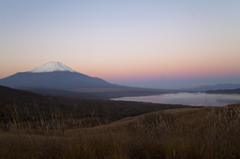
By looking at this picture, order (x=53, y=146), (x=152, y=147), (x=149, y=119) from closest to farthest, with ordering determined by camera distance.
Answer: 1. (x=152, y=147)
2. (x=53, y=146)
3. (x=149, y=119)

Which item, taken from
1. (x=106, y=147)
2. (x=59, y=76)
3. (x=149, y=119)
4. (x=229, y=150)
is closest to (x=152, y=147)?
(x=106, y=147)

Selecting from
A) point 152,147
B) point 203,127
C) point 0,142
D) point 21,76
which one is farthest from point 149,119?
point 21,76

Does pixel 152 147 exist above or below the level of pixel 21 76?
below

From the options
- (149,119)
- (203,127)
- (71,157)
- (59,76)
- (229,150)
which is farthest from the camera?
(59,76)

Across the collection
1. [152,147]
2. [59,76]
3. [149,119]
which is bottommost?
[149,119]

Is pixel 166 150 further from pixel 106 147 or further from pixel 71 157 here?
pixel 71 157

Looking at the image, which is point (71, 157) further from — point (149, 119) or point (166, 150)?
point (149, 119)

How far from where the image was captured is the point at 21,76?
555ft

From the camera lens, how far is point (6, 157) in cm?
262

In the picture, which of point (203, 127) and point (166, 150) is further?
point (203, 127)

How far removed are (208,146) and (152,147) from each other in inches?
41.7

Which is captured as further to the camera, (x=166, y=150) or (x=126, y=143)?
(x=126, y=143)

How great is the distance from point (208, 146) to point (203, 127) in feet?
9.17

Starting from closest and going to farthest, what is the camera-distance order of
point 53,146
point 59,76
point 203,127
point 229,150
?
point 229,150 < point 53,146 < point 203,127 < point 59,76
